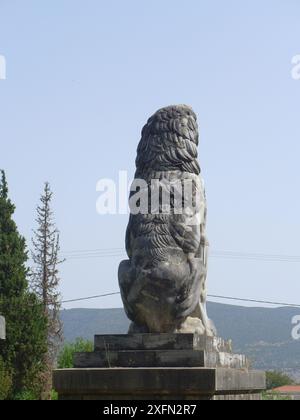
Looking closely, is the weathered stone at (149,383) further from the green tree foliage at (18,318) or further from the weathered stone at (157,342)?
the green tree foliage at (18,318)

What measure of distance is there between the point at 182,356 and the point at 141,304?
1.06 m

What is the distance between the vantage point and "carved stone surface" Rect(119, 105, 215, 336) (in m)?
11.7

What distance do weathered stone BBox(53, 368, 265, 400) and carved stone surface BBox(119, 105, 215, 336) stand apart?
917 mm

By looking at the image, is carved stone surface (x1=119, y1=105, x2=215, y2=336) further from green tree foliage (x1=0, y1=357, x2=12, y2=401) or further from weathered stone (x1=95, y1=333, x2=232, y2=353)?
green tree foliage (x1=0, y1=357, x2=12, y2=401)

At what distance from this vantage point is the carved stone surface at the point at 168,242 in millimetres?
11727

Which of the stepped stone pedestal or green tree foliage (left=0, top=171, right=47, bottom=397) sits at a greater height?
green tree foliage (left=0, top=171, right=47, bottom=397)

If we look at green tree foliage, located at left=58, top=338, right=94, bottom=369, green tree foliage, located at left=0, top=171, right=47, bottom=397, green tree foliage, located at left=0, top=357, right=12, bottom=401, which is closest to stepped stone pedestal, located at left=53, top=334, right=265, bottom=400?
green tree foliage, located at left=0, top=357, right=12, bottom=401

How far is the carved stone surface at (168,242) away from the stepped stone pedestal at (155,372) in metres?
0.41

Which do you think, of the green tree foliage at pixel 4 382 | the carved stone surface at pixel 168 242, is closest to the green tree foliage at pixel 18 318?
the green tree foliage at pixel 4 382

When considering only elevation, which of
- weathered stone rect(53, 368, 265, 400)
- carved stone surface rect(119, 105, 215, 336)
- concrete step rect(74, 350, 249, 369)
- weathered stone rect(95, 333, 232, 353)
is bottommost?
weathered stone rect(53, 368, 265, 400)

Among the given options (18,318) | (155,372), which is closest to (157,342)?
(155,372)

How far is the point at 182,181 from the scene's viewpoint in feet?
40.5
